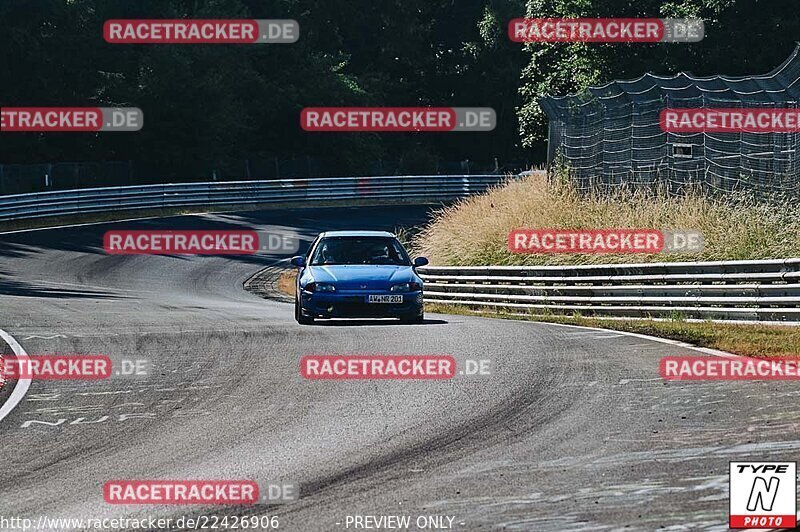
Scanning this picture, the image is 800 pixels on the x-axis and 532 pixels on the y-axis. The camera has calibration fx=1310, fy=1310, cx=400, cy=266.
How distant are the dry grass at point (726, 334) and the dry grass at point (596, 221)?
119 inches

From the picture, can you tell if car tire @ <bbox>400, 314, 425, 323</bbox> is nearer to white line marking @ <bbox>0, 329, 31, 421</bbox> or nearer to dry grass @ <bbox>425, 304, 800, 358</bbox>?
dry grass @ <bbox>425, 304, 800, 358</bbox>

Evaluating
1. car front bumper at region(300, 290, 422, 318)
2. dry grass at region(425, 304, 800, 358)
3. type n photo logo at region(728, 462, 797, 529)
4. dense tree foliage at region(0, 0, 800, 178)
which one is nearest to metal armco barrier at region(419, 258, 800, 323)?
dry grass at region(425, 304, 800, 358)

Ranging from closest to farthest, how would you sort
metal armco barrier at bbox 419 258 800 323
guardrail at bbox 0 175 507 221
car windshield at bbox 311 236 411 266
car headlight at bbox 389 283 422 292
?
1. metal armco barrier at bbox 419 258 800 323
2. car headlight at bbox 389 283 422 292
3. car windshield at bbox 311 236 411 266
4. guardrail at bbox 0 175 507 221

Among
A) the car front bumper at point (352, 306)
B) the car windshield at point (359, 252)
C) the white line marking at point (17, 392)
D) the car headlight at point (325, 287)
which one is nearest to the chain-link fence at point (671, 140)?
the car windshield at point (359, 252)

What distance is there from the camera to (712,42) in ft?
126

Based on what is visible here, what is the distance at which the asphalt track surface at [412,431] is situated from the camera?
24.4ft

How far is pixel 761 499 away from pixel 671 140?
60.3 feet

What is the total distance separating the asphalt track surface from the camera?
24.4 feet

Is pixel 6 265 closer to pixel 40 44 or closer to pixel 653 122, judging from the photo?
pixel 653 122

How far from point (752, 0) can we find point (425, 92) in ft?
109

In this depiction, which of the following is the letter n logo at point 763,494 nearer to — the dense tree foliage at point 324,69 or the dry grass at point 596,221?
the dry grass at point 596,221

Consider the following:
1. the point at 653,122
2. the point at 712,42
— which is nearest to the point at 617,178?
the point at 653,122

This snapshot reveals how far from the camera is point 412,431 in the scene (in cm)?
953

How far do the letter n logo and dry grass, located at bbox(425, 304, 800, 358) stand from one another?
19.7 ft
